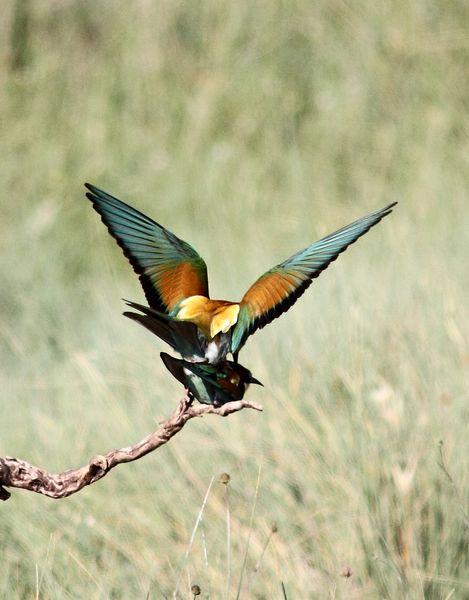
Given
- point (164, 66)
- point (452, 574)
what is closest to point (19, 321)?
point (164, 66)

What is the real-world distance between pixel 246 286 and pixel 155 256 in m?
3.05

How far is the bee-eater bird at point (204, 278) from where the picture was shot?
1384mm

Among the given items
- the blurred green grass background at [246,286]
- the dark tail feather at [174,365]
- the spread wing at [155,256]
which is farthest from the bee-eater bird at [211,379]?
the blurred green grass background at [246,286]

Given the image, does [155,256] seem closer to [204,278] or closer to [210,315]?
[204,278]

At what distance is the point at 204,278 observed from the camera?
1.53 m

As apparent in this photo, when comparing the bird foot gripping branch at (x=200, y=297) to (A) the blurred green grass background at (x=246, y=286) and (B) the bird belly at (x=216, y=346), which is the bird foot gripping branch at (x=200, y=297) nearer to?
(B) the bird belly at (x=216, y=346)

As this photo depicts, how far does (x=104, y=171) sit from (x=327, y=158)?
1.24 metres

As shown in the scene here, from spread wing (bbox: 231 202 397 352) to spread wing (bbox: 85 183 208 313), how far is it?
0.34 feet

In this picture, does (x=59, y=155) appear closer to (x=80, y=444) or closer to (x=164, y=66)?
(x=164, y=66)

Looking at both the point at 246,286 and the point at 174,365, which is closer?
the point at 174,365

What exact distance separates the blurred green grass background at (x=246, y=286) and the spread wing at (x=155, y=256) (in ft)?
1.94

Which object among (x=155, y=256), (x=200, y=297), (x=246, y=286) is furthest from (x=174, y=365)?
(x=246, y=286)

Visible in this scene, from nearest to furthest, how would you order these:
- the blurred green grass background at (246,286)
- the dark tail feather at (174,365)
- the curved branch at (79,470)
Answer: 1. the dark tail feather at (174,365)
2. the curved branch at (79,470)
3. the blurred green grass background at (246,286)

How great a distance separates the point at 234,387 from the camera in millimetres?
1399
